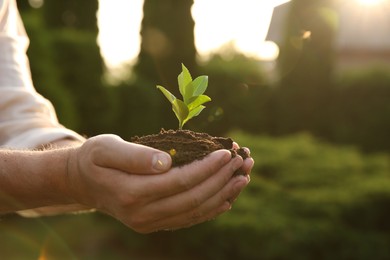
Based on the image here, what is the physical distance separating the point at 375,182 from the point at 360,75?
8.00 metres

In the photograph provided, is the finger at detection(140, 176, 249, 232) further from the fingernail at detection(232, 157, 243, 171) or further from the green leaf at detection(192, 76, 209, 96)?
the green leaf at detection(192, 76, 209, 96)

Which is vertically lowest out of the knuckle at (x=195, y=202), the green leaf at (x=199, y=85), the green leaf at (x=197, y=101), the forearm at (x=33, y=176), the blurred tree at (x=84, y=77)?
the blurred tree at (x=84, y=77)

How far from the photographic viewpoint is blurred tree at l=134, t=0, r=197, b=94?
12.0 m

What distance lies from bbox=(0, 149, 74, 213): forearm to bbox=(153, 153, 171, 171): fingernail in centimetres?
37

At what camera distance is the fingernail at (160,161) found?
1995 mm

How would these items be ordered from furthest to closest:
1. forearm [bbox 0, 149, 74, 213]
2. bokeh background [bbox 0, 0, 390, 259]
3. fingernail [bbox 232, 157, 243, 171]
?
bokeh background [bbox 0, 0, 390, 259] < forearm [bbox 0, 149, 74, 213] < fingernail [bbox 232, 157, 243, 171]

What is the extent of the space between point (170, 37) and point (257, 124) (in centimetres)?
321

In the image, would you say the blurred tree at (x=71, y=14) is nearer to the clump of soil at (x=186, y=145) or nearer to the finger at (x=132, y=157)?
the clump of soil at (x=186, y=145)

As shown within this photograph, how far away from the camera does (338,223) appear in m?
7.84

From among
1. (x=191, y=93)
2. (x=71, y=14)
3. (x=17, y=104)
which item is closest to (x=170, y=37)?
(x=71, y=14)

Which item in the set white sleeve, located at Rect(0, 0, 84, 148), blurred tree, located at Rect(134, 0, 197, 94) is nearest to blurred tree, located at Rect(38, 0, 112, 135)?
blurred tree, located at Rect(134, 0, 197, 94)

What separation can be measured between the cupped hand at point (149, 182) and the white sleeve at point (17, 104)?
23.2 inches

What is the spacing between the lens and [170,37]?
40.3 ft

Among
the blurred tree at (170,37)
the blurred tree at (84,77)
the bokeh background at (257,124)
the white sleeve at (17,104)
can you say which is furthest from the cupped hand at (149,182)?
the blurred tree at (84,77)
